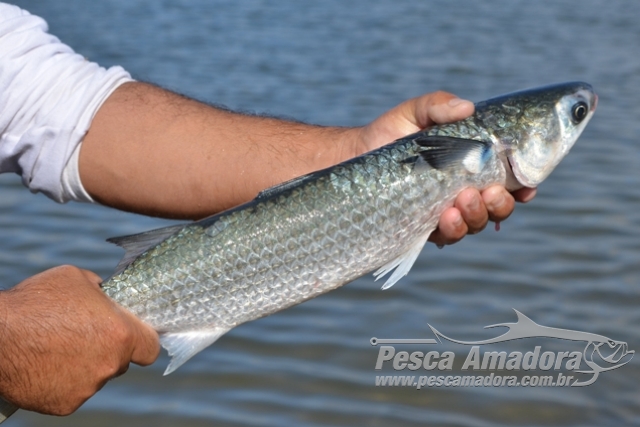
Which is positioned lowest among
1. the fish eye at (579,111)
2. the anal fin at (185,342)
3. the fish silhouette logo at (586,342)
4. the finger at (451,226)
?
the fish silhouette logo at (586,342)

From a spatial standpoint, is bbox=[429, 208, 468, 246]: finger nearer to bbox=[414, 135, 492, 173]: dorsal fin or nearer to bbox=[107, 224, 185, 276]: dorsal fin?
bbox=[414, 135, 492, 173]: dorsal fin

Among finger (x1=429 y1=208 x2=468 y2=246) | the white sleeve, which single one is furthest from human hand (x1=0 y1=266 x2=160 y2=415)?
finger (x1=429 y1=208 x2=468 y2=246)

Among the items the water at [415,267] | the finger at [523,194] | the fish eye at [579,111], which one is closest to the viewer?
the fish eye at [579,111]

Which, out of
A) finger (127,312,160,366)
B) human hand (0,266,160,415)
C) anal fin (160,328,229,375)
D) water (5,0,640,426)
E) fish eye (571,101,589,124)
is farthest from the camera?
water (5,0,640,426)

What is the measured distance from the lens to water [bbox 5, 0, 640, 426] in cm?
523

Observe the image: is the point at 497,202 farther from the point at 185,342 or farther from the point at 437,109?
the point at 185,342

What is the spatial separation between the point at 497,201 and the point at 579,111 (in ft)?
1.59

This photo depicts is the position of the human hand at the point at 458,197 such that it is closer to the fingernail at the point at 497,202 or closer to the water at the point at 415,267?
the fingernail at the point at 497,202

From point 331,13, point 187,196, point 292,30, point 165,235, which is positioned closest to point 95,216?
point 187,196

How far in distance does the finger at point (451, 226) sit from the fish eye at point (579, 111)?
0.60 metres

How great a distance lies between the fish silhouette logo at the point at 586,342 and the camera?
554 cm

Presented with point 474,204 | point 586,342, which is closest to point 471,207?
point 474,204

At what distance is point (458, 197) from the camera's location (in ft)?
11.3

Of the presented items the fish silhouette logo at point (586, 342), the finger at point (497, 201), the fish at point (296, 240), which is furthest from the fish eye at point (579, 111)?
the fish silhouette logo at point (586, 342)
